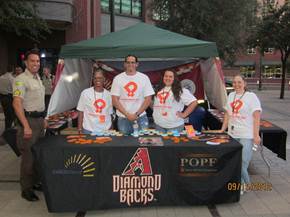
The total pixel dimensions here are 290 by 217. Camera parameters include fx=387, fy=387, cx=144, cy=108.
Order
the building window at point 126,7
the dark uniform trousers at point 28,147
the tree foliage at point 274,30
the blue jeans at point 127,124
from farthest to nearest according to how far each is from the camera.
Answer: the building window at point 126,7 → the tree foliage at point 274,30 → the blue jeans at point 127,124 → the dark uniform trousers at point 28,147

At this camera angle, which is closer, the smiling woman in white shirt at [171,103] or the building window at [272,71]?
the smiling woman in white shirt at [171,103]

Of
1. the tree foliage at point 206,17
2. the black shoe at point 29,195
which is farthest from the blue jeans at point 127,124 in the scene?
the tree foliage at point 206,17

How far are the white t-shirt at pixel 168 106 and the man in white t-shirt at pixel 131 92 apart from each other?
0.16 metres

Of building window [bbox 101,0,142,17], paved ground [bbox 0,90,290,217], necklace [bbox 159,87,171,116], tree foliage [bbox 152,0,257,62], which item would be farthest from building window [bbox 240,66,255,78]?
necklace [bbox 159,87,171,116]

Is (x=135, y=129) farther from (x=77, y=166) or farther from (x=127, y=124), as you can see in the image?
(x=77, y=166)

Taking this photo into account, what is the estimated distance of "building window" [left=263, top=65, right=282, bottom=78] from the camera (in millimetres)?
58812

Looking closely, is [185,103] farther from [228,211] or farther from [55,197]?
[55,197]

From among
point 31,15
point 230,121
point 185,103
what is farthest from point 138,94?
point 31,15

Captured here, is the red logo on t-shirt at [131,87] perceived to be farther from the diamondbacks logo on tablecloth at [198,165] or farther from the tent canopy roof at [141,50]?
the diamondbacks logo on tablecloth at [198,165]

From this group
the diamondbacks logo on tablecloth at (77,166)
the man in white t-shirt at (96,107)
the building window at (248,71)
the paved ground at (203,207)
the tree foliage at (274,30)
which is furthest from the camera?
the building window at (248,71)

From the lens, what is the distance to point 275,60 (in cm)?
5903

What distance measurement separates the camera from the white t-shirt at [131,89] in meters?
5.36

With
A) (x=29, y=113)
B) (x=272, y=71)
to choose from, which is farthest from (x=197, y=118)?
(x=272, y=71)

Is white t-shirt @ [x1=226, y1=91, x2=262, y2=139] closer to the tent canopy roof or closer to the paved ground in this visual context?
the paved ground
